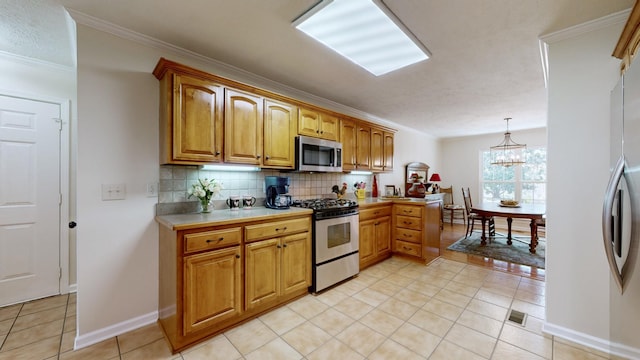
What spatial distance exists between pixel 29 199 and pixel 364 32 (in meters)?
3.57

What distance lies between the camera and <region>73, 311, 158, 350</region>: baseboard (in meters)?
1.80

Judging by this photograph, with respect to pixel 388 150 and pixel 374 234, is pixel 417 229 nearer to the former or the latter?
pixel 374 234

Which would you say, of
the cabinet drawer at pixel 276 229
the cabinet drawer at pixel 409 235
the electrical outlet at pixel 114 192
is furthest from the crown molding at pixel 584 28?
the electrical outlet at pixel 114 192

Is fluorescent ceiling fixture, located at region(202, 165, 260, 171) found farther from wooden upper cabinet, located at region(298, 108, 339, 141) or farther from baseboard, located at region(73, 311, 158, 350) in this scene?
baseboard, located at region(73, 311, 158, 350)

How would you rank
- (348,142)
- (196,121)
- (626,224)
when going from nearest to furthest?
1. (626,224)
2. (196,121)
3. (348,142)

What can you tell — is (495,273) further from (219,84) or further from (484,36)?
(219,84)

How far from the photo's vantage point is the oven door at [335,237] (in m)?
2.59

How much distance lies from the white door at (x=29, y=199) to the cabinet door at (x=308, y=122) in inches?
101

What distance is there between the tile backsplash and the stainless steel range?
481 mm

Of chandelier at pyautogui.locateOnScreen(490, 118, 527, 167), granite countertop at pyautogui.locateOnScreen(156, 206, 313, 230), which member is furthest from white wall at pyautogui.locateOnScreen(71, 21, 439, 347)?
chandelier at pyautogui.locateOnScreen(490, 118, 527, 167)

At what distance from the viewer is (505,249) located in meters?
4.18

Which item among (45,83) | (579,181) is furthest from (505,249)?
(45,83)

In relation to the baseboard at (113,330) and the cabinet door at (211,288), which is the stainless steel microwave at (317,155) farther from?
the baseboard at (113,330)

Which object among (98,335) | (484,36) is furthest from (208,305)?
(484,36)
